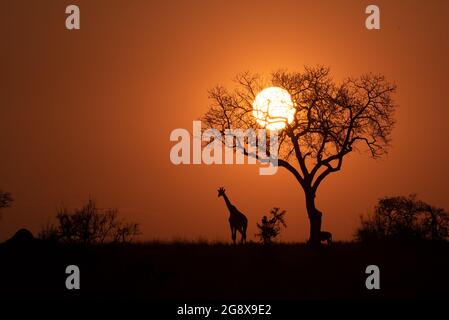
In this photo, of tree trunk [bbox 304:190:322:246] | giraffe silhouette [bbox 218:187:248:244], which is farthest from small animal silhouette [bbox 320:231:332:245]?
giraffe silhouette [bbox 218:187:248:244]

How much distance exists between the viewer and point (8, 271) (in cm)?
2142

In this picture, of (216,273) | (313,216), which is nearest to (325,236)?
(313,216)

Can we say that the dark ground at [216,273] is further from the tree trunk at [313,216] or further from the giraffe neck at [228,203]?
the tree trunk at [313,216]

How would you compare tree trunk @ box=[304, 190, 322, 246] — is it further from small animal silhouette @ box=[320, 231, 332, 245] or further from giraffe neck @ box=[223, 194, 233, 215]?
giraffe neck @ box=[223, 194, 233, 215]

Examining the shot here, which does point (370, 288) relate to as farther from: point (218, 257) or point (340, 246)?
point (340, 246)

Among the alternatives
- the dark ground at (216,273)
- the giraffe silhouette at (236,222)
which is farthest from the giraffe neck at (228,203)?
the dark ground at (216,273)

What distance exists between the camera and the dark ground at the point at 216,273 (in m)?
20.0

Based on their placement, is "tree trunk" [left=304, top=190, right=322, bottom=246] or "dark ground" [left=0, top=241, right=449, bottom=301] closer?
"dark ground" [left=0, top=241, right=449, bottom=301]

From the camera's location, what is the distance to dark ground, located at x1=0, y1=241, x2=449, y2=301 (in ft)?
65.6

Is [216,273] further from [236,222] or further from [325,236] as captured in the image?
[325,236]

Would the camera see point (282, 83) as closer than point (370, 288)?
No

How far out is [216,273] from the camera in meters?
22.7
